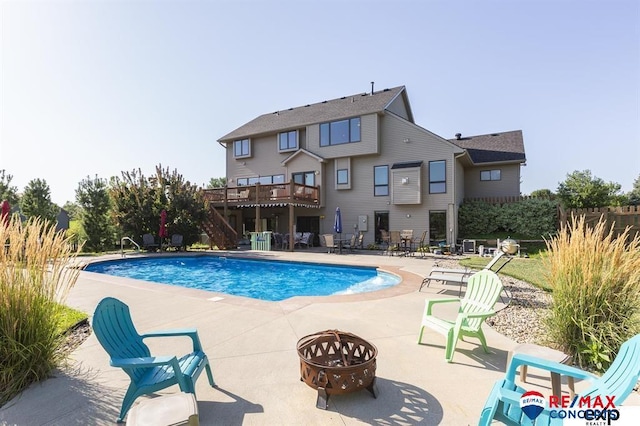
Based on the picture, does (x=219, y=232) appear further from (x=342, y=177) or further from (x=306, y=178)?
(x=342, y=177)

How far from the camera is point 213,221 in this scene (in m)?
18.4

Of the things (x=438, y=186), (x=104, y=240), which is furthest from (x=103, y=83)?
(x=438, y=186)

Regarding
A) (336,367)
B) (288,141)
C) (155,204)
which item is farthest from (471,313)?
(288,141)

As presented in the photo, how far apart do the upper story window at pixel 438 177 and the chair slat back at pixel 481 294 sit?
13140mm

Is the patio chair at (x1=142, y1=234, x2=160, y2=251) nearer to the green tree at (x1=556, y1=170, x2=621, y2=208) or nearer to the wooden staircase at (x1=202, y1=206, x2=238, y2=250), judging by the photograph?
the wooden staircase at (x1=202, y1=206, x2=238, y2=250)

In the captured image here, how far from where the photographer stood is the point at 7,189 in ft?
84.9

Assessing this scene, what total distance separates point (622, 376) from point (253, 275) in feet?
36.3

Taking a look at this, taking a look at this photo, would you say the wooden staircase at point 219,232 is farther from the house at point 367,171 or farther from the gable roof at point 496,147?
the gable roof at point 496,147

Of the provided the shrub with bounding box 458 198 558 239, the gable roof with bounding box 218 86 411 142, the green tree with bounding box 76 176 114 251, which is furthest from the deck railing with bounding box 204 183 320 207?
the shrub with bounding box 458 198 558 239

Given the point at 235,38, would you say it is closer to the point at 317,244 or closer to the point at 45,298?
the point at 45,298

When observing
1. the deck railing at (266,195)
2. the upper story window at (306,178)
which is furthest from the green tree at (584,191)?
the deck railing at (266,195)

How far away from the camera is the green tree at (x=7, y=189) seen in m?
25.0

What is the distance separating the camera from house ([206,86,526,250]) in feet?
55.4

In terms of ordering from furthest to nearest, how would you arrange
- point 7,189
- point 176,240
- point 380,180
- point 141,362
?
point 7,189 → point 380,180 → point 176,240 → point 141,362
